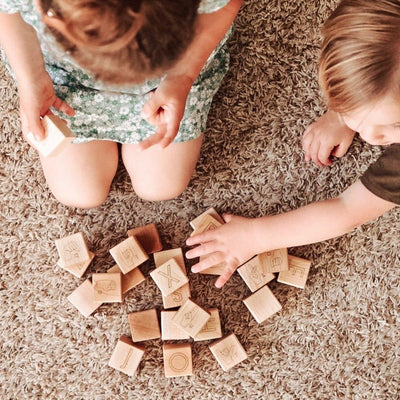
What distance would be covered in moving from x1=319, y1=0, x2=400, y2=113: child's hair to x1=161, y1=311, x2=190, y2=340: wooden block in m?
0.49

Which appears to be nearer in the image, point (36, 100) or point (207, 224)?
point (36, 100)

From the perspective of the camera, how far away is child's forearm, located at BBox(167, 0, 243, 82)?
0.74m

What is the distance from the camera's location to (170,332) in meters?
0.95

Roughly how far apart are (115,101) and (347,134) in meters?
0.43

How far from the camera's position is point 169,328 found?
3.13 ft

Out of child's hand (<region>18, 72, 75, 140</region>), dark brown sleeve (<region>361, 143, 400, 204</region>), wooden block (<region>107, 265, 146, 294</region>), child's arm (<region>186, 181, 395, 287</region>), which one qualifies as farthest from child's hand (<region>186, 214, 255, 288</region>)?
child's hand (<region>18, 72, 75, 140</region>)

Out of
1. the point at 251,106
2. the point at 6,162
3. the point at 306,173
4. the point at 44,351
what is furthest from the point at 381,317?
the point at 6,162

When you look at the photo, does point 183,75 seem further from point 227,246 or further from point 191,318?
point 191,318

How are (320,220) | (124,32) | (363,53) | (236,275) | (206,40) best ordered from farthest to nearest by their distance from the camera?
(236,275) → (320,220) → (206,40) → (363,53) → (124,32)

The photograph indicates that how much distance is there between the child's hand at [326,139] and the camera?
0.95m

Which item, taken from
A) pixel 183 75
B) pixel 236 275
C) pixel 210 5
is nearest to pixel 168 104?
pixel 183 75

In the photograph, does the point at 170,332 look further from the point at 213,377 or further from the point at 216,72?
the point at 216,72

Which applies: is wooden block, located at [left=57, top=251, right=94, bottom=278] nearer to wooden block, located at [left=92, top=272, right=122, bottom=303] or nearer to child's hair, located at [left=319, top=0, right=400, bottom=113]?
wooden block, located at [left=92, top=272, right=122, bottom=303]

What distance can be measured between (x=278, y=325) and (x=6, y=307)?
0.52 meters
